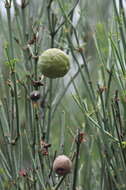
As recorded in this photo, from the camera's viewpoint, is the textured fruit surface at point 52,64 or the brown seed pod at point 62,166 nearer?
the brown seed pod at point 62,166

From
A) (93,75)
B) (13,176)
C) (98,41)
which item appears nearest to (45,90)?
(98,41)

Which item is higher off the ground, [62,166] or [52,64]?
[52,64]

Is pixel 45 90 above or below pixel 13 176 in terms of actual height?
above

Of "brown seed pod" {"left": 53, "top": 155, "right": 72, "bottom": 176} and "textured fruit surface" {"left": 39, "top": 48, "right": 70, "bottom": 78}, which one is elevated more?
"textured fruit surface" {"left": 39, "top": 48, "right": 70, "bottom": 78}

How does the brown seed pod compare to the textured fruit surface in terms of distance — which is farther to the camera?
the textured fruit surface

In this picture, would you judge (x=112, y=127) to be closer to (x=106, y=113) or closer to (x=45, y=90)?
(x=106, y=113)

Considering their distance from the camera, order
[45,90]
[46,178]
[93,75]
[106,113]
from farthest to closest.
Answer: [93,75]
[45,90]
[106,113]
[46,178]

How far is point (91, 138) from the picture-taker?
6.32 feet

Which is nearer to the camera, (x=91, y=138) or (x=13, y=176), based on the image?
(x=13, y=176)

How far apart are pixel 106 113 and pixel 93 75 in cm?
199

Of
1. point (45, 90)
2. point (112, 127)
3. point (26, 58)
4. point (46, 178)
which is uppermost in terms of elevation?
point (26, 58)

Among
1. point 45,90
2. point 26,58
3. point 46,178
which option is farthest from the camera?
point 45,90

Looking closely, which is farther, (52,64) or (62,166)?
(52,64)

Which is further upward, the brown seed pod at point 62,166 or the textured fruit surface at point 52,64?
the textured fruit surface at point 52,64
